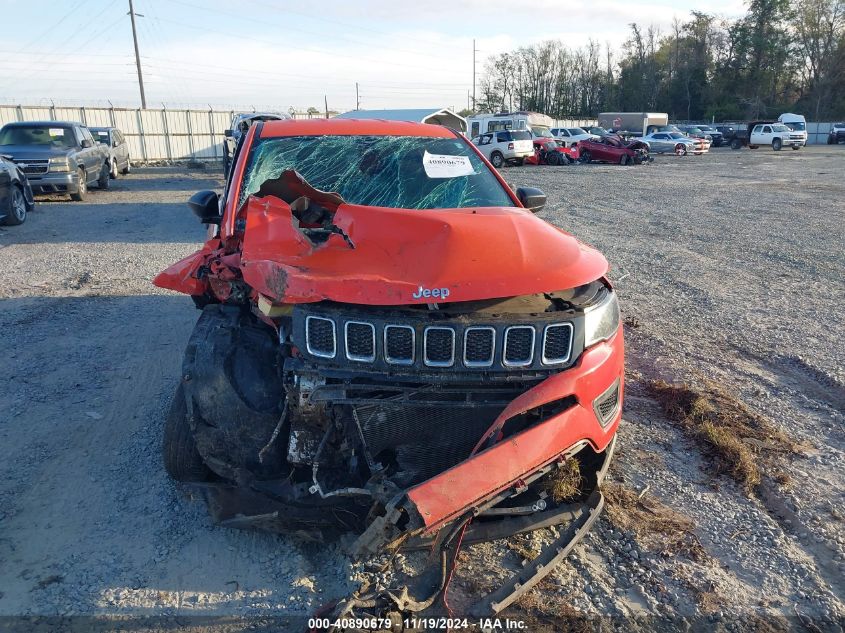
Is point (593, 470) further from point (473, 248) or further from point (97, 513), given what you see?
point (97, 513)

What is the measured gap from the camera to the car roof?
4430 mm

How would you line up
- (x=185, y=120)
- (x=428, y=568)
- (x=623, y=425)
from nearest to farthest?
(x=428, y=568) → (x=623, y=425) → (x=185, y=120)

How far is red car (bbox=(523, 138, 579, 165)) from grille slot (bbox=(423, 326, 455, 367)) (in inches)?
1180

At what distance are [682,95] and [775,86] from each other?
30.2ft

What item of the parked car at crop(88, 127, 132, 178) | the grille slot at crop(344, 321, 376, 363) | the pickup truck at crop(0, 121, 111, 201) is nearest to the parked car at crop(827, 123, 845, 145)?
the parked car at crop(88, 127, 132, 178)

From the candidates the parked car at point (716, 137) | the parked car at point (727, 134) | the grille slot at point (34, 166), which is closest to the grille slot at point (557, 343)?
the grille slot at point (34, 166)

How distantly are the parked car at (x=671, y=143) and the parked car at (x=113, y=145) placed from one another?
27.7m

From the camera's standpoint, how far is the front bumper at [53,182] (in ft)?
47.2

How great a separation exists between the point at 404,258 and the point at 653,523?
5.79ft

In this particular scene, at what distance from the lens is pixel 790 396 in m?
4.58

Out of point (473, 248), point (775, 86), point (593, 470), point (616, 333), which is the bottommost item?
point (593, 470)

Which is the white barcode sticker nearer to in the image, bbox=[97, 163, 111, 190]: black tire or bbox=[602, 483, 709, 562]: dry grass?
bbox=[602, 483, 709, 562]: dry grass

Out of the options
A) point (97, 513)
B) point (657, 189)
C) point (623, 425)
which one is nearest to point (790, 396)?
point (623, 425)

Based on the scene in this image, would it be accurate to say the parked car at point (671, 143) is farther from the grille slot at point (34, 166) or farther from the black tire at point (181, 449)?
the black tire at point (181, 449)
